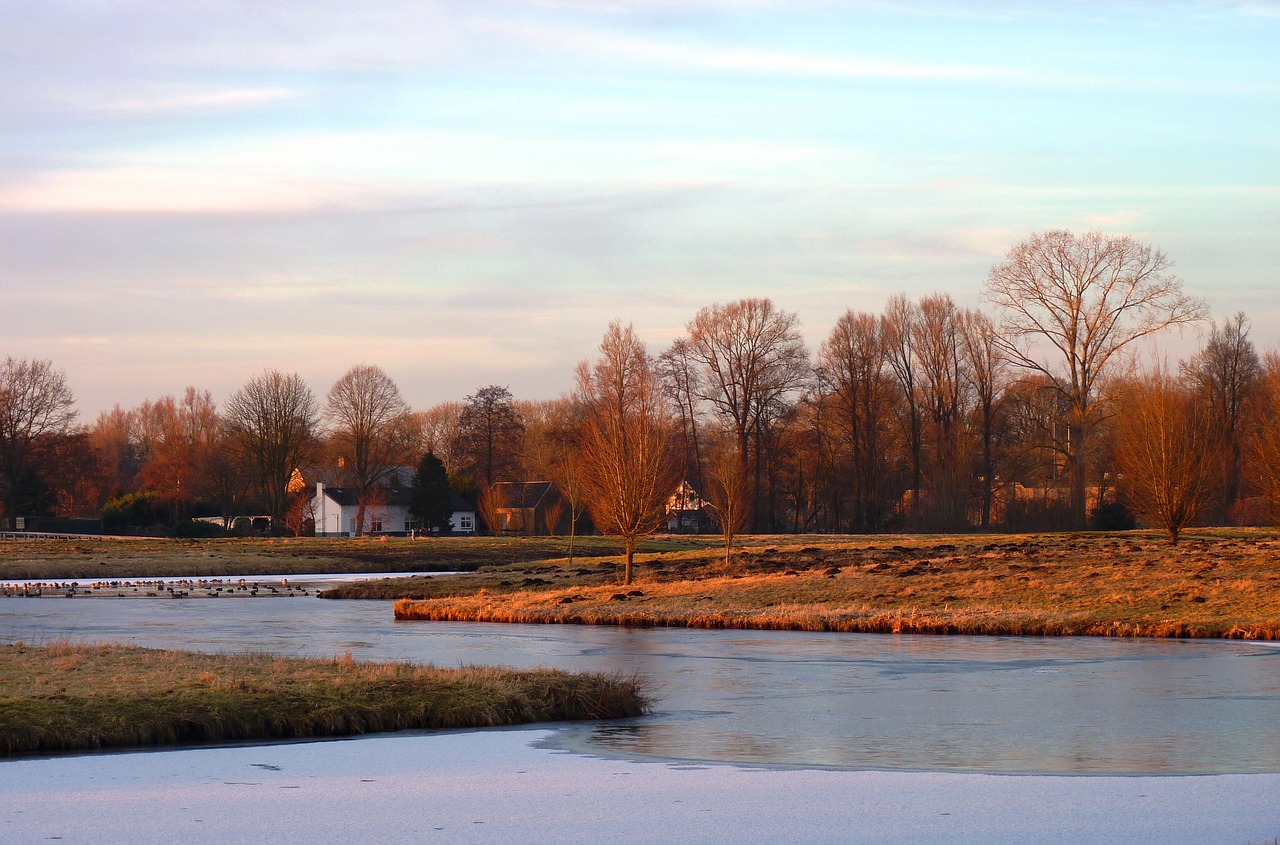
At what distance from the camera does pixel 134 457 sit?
442 ft

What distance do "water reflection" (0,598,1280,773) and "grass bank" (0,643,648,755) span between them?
113 cm

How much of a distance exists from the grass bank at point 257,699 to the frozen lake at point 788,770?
867 mm

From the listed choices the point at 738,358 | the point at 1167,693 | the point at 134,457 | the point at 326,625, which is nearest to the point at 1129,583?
the point at 1167,693

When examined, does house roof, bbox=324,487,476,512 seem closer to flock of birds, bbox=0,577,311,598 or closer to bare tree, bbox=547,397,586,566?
bare tree, bbox=547,397,586,566

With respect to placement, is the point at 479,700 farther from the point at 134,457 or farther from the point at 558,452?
the point at 134,457

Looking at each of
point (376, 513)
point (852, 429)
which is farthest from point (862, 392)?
point (376, 513)

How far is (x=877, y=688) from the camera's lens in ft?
67.1


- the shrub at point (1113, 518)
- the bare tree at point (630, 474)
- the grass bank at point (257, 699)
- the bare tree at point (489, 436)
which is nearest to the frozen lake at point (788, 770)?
the grass bank at point (257, 699)

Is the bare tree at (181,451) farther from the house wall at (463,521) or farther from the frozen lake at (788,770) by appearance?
the frozen lake at (788,770)

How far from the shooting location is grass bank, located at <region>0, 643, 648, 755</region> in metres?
15.4

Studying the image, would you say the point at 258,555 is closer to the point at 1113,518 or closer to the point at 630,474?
the point at 630,474

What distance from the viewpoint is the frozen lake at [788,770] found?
1068cm

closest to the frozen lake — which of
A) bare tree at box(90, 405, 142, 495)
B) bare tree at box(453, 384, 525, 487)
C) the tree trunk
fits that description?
the tree trunk

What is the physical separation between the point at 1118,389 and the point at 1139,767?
195 feet
